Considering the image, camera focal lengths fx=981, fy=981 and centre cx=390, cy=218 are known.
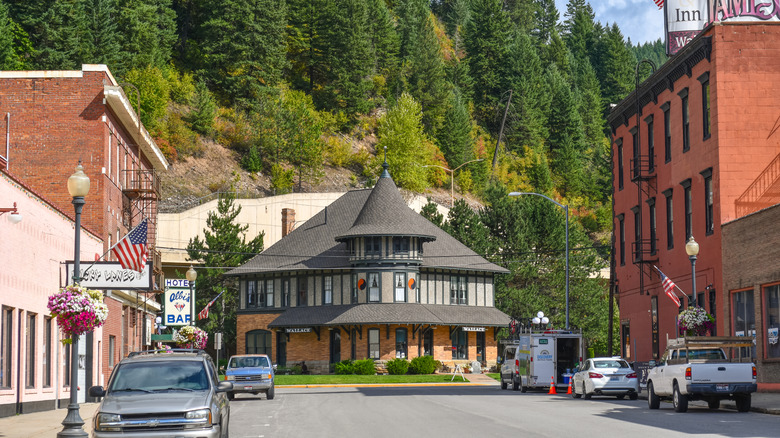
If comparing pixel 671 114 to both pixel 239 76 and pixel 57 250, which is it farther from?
pixel 239 76

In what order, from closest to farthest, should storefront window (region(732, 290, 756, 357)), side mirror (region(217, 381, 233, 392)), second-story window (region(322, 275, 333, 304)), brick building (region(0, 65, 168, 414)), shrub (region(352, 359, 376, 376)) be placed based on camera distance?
side mirror (region(217, 381, 233, 392)), storefront window (region(732, 290, 756, 357)), brick building (region(0, 65, 168, 414)), shrub (region(352, 359, 376, 376)), second-story window (region(322, 275, 333, 304))

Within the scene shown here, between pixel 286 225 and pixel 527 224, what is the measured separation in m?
19.9

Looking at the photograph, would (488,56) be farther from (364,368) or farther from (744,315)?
(744,315)

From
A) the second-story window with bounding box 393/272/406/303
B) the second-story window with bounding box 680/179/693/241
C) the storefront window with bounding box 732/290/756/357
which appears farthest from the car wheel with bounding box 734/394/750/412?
the second-story window with bounding box 393/272/406/303

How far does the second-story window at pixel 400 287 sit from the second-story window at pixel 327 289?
17.2 ft

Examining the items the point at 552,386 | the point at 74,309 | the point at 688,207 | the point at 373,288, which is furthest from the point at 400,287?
the point at 74,309

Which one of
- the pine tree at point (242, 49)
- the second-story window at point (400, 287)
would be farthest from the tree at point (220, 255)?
the pine tree at point (242, 49)

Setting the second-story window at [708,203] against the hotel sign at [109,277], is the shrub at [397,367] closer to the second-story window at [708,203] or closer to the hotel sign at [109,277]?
the second-story window at [708,203]

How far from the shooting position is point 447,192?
114000 mm

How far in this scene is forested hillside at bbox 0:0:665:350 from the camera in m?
93.7

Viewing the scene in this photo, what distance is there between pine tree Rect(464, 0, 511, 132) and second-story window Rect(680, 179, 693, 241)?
312 feet

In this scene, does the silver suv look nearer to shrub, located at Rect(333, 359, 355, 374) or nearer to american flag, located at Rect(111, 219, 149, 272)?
american flag, located at Rect(111, 219, 149, 272)

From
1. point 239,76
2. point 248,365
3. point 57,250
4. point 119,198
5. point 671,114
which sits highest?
point 239,76

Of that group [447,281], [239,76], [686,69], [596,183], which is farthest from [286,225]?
[596,183]
